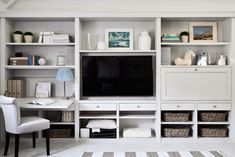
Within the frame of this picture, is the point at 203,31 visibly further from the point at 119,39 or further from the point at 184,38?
the point at 119,39

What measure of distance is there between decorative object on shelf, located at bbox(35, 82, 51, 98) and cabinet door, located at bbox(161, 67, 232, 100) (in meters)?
1.92

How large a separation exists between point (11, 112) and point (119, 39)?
213cm

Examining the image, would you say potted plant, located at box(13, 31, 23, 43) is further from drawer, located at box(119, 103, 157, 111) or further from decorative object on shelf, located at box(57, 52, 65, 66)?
drawer, located at box(119, 103, 157, 111)

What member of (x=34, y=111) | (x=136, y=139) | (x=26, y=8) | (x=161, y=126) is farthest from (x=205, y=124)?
(x=26, y=8)

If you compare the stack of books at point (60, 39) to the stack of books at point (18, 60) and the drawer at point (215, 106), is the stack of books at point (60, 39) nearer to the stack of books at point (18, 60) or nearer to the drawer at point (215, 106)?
the stack of books at point (18, 60)

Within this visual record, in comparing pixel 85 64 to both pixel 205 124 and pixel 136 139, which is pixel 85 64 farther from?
pixel 205 124

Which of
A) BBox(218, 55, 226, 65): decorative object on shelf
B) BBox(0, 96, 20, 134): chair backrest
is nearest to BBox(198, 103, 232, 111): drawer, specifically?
BBox(218, 55, 226, 65): decorative object on shelf

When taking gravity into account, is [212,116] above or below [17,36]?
below

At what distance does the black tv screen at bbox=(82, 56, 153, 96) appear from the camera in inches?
187

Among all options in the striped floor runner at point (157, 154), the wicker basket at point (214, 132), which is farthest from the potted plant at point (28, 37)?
the wicker basket at point (214, 132)

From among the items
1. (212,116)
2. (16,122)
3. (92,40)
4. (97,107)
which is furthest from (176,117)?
(16,122)

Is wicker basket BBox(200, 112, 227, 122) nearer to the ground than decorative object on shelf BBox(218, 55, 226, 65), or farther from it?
nearer to the ground

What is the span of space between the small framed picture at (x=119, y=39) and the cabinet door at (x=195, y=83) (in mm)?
767

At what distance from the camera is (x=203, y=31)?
492 centimetres
